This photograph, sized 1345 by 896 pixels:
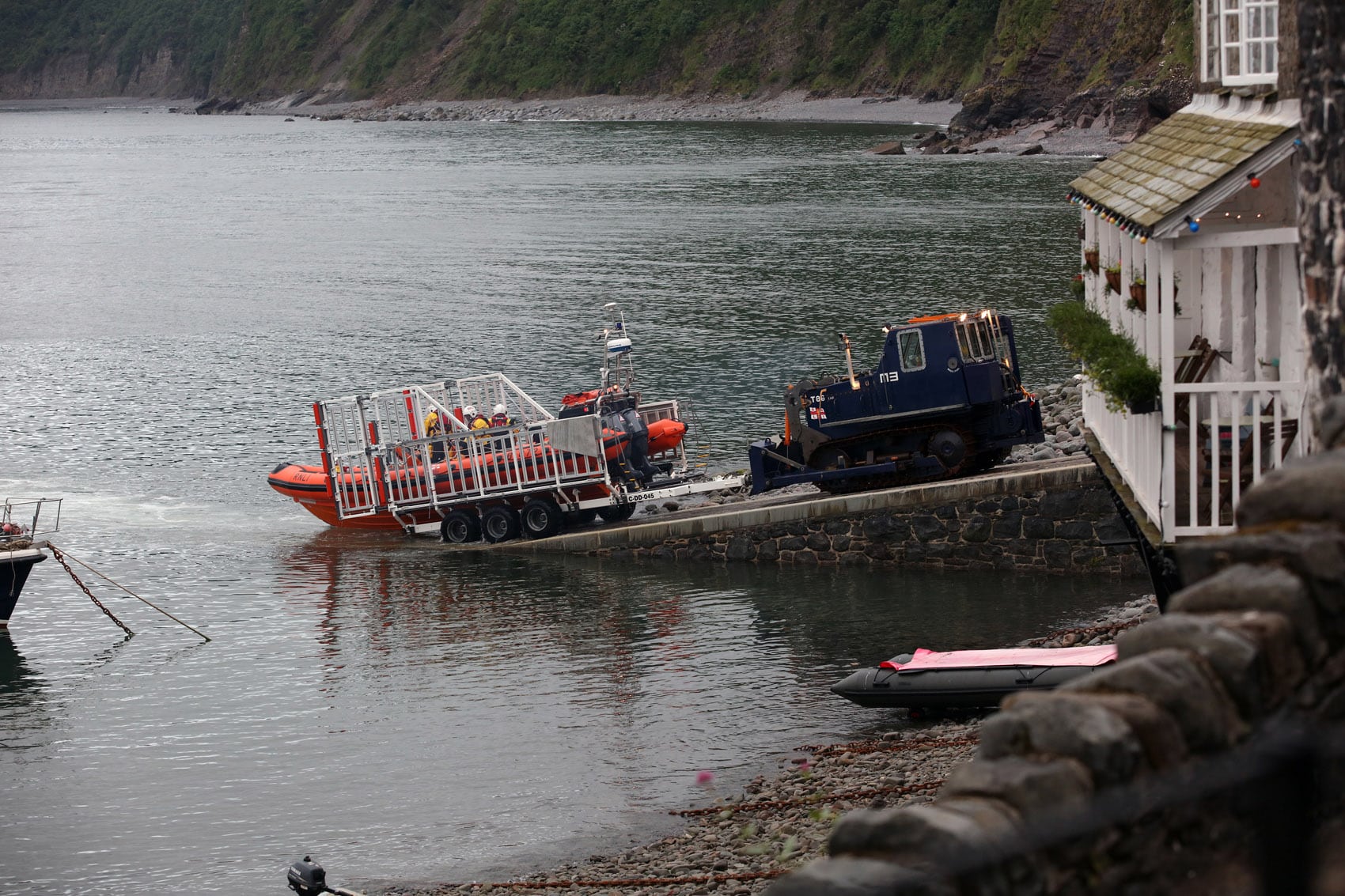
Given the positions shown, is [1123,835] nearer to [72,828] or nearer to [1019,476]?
[72,828]

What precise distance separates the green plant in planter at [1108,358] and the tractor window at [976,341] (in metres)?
9.05

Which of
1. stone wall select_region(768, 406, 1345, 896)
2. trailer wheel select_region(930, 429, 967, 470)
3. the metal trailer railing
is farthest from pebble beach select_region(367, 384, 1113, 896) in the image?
the metal trailer railing

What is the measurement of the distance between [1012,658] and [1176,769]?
12354 mm

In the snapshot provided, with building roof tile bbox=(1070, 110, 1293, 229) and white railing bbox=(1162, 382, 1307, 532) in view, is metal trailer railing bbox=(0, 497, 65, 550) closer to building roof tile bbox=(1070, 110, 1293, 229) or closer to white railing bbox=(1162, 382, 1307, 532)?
building roof tile bbox=(1070, 110, 1293, 229)

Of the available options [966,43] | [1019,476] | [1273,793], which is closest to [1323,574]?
[1273,793]

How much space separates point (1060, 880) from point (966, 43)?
457 ft

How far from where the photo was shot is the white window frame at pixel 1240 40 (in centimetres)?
1209

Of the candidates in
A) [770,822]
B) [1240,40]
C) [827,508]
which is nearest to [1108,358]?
[1240,40]

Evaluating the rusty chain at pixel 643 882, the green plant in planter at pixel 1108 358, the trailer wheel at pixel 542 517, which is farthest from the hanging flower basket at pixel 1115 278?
the trailer wheel at pixel 542 517

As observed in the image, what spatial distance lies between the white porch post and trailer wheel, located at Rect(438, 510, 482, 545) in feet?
57.7

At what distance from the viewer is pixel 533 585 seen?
25031 millimetres

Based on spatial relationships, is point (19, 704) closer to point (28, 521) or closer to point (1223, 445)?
point (28, 521)

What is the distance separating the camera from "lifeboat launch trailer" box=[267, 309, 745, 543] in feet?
88.2

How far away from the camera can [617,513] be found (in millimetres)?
27766
